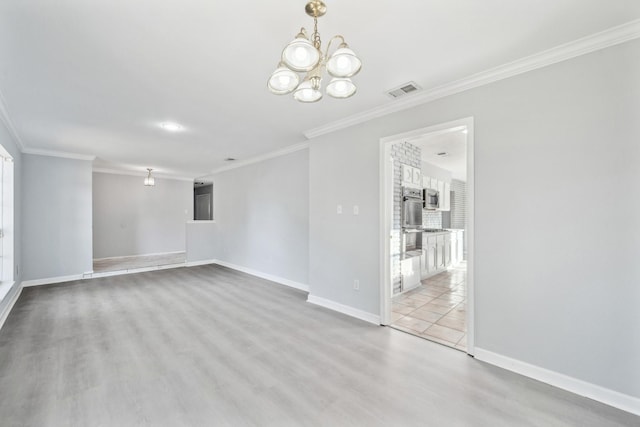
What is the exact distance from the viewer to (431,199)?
603 centimetres

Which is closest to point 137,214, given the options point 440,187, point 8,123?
point 8,123

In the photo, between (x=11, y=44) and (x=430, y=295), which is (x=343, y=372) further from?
(x=11, y=44)

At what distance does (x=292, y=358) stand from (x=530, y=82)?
10.5 feet

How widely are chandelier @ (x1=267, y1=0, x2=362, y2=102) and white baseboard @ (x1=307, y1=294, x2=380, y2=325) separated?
8.82 feet

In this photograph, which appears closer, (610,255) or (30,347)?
(610,255)

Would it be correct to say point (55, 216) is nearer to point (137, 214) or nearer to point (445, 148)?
point (137, 214)

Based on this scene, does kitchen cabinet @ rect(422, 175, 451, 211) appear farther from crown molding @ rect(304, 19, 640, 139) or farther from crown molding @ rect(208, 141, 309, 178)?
crown molding @ rect(304, 19, 640, 139)

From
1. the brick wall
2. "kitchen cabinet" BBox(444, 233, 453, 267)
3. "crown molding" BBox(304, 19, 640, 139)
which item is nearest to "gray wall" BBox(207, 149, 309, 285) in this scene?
the brick wall

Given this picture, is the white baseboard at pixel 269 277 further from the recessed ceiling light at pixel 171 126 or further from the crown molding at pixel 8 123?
the crown molding at pixel 8 123

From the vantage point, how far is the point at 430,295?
14.7 feet

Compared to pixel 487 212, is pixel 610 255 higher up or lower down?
lower down

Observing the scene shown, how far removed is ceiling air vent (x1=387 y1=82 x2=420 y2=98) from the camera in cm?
266

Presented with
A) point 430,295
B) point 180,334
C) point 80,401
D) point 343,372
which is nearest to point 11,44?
point 80,401

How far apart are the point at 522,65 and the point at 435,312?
2984 mm
